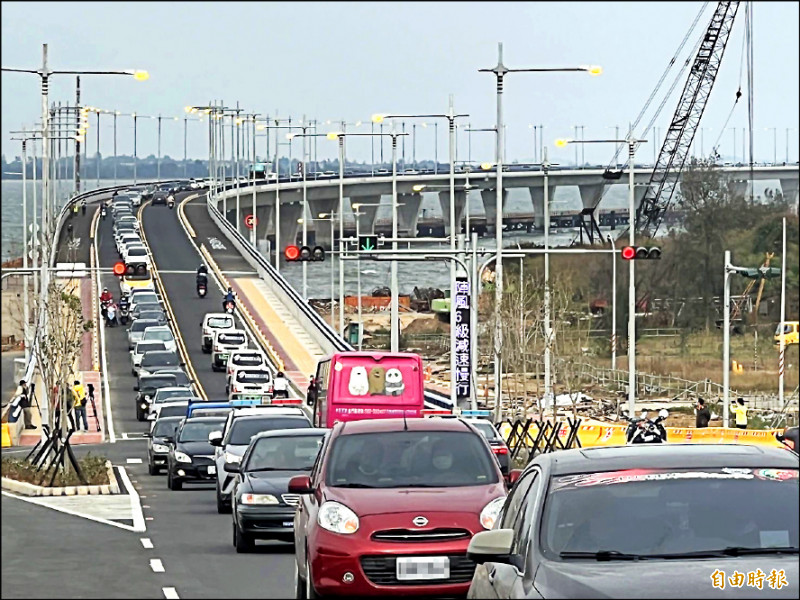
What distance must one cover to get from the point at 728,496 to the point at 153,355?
184ft

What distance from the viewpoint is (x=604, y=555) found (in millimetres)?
8234

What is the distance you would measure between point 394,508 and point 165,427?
26.0m

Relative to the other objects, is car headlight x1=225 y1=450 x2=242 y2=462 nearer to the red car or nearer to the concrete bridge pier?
the red car

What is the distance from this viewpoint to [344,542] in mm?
13477

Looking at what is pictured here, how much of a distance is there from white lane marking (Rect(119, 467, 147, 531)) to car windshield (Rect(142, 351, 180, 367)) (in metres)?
26.9

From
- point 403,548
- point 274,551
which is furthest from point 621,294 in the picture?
point 403,548

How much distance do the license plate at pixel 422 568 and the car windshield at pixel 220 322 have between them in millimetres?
56727

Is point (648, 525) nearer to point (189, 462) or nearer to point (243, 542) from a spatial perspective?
point (243, 542)

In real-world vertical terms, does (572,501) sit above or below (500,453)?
above

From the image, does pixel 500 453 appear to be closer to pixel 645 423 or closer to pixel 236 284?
pixel 645 423

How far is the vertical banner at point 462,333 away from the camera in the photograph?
1807 inches

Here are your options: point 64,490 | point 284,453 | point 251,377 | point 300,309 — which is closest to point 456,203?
point 300,309

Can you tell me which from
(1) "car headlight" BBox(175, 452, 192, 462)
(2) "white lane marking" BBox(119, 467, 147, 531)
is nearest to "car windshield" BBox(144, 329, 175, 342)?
(2) "white lane marking" BBox(119, 467, 147, 531)

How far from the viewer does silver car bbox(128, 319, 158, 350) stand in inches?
2790
